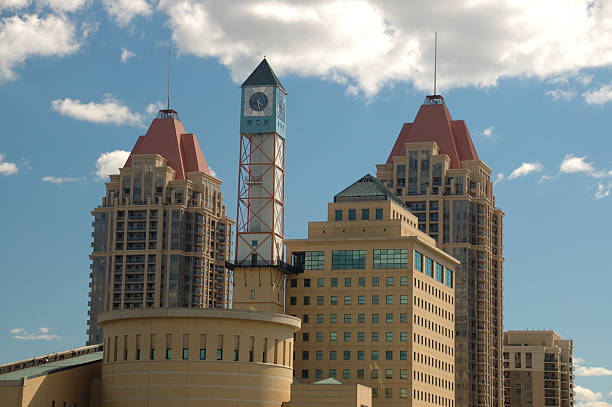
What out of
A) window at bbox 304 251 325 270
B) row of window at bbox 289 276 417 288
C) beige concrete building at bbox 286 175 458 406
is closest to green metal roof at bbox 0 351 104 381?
beige concrete building at bbox 286 175 458 406

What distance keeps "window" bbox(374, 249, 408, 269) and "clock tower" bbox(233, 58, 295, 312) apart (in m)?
14.5

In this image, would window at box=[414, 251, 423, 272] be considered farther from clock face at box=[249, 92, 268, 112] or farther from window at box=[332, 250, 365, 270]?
clock face at box=[249, 92, 268, 112]

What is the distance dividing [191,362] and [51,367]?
2311 cm

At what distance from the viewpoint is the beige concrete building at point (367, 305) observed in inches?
7431

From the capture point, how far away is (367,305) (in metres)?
192

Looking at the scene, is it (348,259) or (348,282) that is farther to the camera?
(348,259)

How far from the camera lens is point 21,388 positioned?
5699 inches

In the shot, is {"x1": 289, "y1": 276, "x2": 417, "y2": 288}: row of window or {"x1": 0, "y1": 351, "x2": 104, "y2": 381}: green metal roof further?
{"x1": 289, "y1": 276, "x2": 417, "y2": 288}: row of window

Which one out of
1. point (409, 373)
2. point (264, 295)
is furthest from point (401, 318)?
point (264, 295)

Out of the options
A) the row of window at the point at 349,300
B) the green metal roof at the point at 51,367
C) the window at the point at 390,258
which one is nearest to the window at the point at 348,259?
the window at the point at 390,258

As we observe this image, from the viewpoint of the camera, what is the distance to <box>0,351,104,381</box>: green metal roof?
15112 centimetres

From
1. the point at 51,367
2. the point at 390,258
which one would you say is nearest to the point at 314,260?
the point at 390,258

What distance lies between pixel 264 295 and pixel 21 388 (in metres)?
55.7

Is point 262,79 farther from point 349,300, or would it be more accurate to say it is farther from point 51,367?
point 51,367
